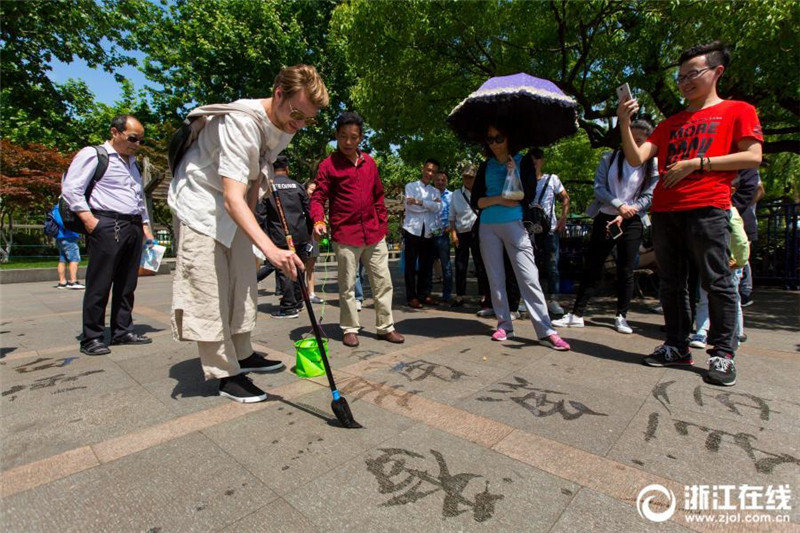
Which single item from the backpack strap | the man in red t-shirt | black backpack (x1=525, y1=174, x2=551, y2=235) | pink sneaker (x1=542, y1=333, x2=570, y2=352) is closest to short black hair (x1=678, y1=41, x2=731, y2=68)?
the man in red t-shirt

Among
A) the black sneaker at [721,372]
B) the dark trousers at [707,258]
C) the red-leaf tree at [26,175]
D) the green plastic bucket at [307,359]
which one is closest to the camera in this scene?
the black sneaker at [721,372]

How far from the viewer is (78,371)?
10.0 feet

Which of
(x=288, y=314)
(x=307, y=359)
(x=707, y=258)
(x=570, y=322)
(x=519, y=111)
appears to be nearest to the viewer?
(x=707, y=258)

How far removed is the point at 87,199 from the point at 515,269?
379 cm

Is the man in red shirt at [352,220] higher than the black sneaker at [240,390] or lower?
higher

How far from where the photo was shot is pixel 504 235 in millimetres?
3650

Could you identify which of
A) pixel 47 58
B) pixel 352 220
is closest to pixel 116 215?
pixel 352 220

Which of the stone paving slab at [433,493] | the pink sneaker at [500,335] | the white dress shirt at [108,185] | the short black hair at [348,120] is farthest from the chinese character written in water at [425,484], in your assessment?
the white dress shirt at [108,185]

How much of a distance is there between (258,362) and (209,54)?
57.3ft

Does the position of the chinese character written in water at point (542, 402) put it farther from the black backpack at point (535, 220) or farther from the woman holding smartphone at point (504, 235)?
the black backpack at point (535, 220)

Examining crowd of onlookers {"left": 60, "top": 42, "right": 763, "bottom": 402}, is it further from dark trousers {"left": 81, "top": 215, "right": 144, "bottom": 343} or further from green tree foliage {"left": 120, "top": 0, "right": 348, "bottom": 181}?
green tree foliage {"left": 120, "top": 0, "right": 348, "bottom": 181}

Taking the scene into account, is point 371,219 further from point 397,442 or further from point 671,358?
point 671,358

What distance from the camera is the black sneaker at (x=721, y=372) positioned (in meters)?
2.60

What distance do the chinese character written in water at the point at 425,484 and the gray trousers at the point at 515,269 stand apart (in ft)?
6.68
